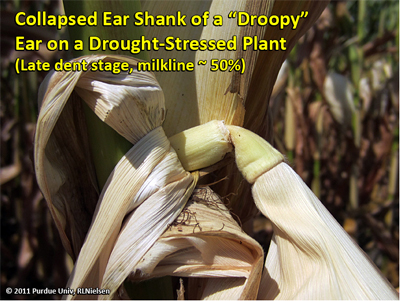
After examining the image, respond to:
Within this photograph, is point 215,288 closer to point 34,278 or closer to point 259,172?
point 259,172

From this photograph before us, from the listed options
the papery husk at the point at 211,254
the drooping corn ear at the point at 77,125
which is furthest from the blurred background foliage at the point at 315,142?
the papery husk at the point at 211,254

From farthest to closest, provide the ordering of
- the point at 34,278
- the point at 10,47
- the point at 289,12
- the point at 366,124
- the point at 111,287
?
the point at 366,124 → the point at 34,278 → the point at 10,47 → the point at 289,12 → the point at 111,287

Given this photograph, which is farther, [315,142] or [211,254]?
[315,142]

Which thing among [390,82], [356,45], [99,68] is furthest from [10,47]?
[390,82]

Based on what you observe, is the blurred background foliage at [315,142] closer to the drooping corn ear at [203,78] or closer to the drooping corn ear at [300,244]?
the drooping corn ear at [203,78]

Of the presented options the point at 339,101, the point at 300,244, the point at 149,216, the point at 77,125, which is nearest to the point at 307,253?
the point at 300,244

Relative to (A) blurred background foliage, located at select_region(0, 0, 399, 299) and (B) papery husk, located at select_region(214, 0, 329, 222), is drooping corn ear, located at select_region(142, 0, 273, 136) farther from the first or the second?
(A) blurred background foliage, located at select_region(0, 0, 399, 299)

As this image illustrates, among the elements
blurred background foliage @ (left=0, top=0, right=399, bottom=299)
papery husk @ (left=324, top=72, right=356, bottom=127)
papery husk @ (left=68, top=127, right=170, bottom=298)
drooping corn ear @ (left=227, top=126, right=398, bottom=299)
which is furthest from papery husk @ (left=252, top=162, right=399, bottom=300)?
papery husk @ (left=324, top=72, right=356, bottom=127)

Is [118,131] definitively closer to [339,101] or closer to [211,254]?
[211,254]
